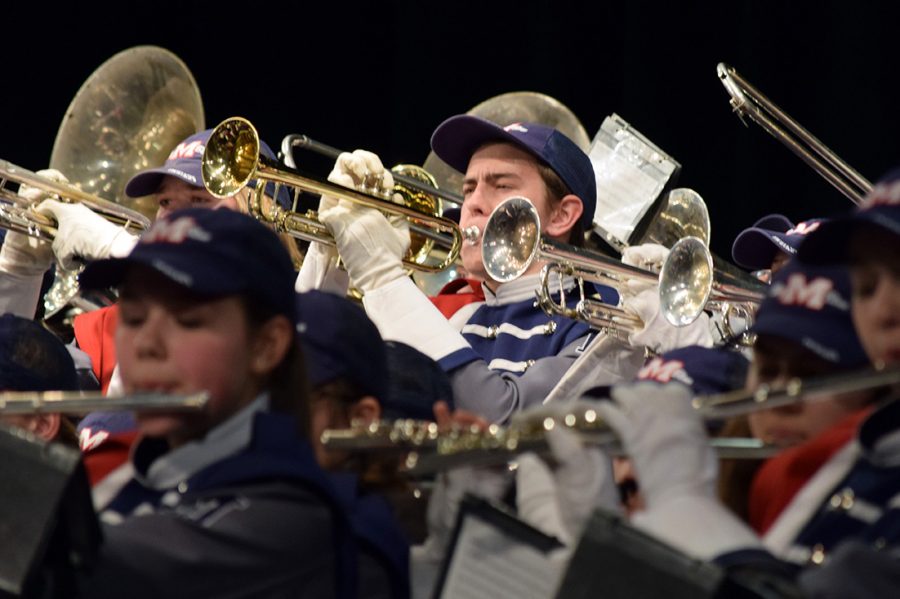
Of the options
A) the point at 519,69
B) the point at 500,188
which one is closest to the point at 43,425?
the point at 500,188

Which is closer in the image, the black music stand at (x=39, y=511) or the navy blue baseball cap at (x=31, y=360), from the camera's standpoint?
the black music stand at (x=39, y=511)

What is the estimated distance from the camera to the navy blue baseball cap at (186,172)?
4109 millimetres

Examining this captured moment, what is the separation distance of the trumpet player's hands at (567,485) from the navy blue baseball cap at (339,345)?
1.51 feet

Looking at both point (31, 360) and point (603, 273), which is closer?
point (31, 360)

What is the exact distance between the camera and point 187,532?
215cm

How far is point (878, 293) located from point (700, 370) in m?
0.62

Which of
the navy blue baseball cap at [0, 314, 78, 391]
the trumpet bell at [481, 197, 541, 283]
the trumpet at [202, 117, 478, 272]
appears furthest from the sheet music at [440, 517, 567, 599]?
the trumpet at [202, 117, 478, 272]

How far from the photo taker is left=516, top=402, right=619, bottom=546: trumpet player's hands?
2109 mm

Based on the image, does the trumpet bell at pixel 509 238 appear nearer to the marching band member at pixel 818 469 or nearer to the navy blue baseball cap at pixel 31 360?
the navy blue baseball cap at pixel 31 360

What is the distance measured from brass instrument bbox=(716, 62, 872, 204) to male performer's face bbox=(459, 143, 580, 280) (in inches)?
20.2

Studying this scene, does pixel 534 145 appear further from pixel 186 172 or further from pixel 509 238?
pixel 186 172

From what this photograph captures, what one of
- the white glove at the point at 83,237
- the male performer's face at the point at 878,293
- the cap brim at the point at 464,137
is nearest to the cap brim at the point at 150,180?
the white glove at the point at 83,237

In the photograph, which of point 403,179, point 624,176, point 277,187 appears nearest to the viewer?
point 277,187

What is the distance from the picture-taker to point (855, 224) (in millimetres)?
2078
